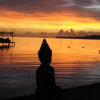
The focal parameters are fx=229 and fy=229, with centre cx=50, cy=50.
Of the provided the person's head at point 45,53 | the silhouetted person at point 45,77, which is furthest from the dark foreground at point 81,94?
the person's head at point 45,53

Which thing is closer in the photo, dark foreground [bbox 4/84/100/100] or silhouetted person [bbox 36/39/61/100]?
silhouetted person [bbox 36/39/61/100]

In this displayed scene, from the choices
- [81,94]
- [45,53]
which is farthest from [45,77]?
[81,94]

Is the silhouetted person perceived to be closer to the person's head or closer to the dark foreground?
the person's head

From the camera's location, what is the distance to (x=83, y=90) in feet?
35.3

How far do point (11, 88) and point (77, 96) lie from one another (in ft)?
31.2

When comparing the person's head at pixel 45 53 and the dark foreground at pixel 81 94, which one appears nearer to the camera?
the person's head at pixel 45 53

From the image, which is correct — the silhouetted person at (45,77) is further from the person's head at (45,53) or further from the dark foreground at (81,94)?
the dark foreground at (81,94)

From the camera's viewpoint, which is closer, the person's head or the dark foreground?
the person's head

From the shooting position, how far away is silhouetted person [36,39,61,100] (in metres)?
8.19

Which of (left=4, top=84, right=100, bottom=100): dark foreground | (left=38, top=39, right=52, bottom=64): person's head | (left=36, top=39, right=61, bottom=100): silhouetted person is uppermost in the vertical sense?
(left=38, top=39, right=52, bottom=64): person's head

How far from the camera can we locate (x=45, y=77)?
27.3 ft

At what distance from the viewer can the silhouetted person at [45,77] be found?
8.19 m

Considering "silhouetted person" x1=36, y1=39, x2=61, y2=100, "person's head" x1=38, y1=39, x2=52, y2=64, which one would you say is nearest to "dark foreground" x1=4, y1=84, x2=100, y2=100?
"silhouetted person" x1=36, y1=39, x2=61, y2=100

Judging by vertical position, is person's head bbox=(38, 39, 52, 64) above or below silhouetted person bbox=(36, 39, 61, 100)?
above
